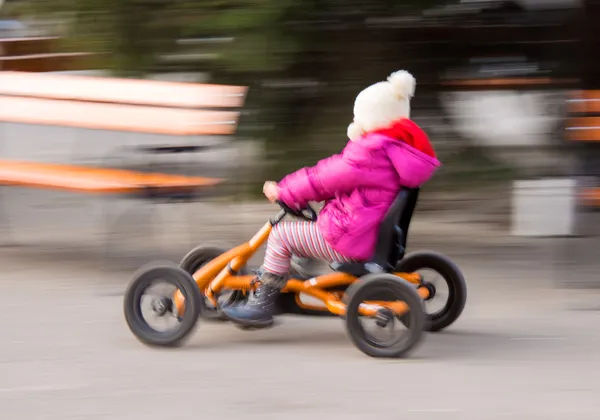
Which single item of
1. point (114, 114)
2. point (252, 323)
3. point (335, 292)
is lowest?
point (252, 323)

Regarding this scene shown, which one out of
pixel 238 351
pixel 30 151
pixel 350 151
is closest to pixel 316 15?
pixel 350 151

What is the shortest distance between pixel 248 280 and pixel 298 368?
1.71 ft

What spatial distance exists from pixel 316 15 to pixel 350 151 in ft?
5.29

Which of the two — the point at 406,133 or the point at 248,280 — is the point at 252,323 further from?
the point at 406,133

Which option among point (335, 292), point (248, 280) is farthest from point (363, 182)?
point (248, 280)

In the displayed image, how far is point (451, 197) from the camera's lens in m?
6.82

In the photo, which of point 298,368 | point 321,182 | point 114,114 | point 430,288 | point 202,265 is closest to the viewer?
point 298,368

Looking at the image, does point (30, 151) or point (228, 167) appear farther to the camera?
point (30, 151)

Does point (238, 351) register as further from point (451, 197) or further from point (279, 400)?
point (451, 197)

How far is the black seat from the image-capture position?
486 centimetres

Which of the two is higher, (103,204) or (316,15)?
(316,15)

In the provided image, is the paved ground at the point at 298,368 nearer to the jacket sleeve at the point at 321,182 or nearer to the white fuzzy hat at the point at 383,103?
the jacket sleeve at the point at 321,182

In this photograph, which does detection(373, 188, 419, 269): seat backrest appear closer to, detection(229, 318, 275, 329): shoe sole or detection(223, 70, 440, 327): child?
detection(223, 70, 440, 327): child

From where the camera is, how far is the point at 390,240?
4.91m
